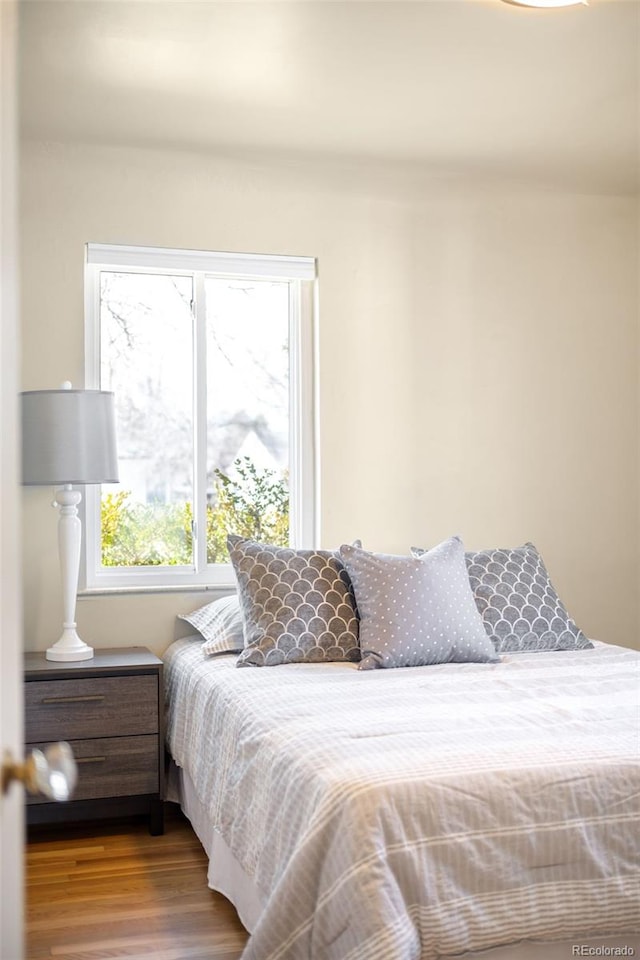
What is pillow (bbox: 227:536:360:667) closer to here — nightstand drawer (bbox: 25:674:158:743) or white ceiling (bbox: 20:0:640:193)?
nightstand drawer (bbox: 25:674:158:743)

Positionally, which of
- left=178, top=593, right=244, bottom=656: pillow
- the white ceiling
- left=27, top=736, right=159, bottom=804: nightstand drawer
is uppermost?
the white ceiling

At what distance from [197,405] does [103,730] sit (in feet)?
4.44

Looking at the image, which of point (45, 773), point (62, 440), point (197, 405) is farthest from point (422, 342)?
point (45, 773)

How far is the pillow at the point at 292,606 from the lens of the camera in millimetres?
3352

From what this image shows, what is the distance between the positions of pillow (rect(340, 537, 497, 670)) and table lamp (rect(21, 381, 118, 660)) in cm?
96

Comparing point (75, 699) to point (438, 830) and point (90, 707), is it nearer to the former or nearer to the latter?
point (90, 707)

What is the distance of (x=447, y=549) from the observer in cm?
357

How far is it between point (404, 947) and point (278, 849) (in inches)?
18.5

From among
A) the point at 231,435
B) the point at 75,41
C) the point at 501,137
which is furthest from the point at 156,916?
the point at 501,137

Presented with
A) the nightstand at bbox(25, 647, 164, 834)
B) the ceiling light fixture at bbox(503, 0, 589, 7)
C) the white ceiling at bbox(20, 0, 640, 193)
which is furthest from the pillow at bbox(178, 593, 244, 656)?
the ceiling light fixture at bbox(503, 0, 589, 7)

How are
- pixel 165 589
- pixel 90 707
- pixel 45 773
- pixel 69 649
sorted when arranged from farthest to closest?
1. pixel 165 589
2. pixel 69 649
3. pixel 90 707
4. pixel 45 773

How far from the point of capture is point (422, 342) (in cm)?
430

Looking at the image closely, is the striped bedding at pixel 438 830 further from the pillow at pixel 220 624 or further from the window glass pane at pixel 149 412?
the window glass pane at pixel 149 412

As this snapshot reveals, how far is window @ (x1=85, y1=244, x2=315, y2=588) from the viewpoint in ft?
13.1
